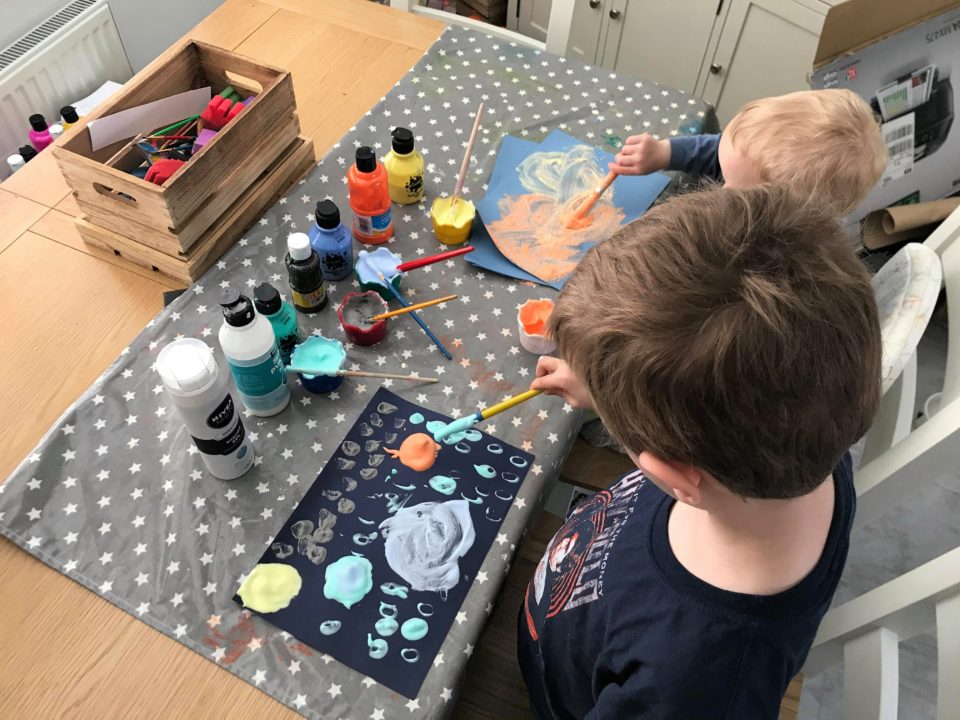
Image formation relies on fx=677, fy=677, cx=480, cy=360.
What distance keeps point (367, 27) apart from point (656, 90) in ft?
2.01

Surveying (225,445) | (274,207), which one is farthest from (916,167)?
(225,445)

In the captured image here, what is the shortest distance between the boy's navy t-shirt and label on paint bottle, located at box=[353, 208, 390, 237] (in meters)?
0.55

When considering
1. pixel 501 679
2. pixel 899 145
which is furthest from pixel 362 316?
pixel 899 145

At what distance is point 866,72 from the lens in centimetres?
153

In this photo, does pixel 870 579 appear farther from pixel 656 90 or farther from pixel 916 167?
pixel 656 90

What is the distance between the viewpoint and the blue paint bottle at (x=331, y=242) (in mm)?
958

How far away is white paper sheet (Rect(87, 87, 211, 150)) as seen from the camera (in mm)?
993

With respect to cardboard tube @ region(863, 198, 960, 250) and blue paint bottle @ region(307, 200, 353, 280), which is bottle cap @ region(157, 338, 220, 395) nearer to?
blue paint bottle @ region(307, 200, 353, 280)

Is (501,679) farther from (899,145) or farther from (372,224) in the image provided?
(899,145)

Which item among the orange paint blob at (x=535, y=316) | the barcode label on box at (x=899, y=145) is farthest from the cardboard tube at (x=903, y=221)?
the orange paint blob at (x=535, y=316)

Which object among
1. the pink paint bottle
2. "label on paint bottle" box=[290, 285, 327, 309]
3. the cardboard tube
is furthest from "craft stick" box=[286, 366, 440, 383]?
the cardboard tube

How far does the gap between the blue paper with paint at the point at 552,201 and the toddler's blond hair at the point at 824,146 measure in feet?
0.75

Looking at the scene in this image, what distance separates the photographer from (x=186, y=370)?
70cm

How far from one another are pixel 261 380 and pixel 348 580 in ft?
0.85
